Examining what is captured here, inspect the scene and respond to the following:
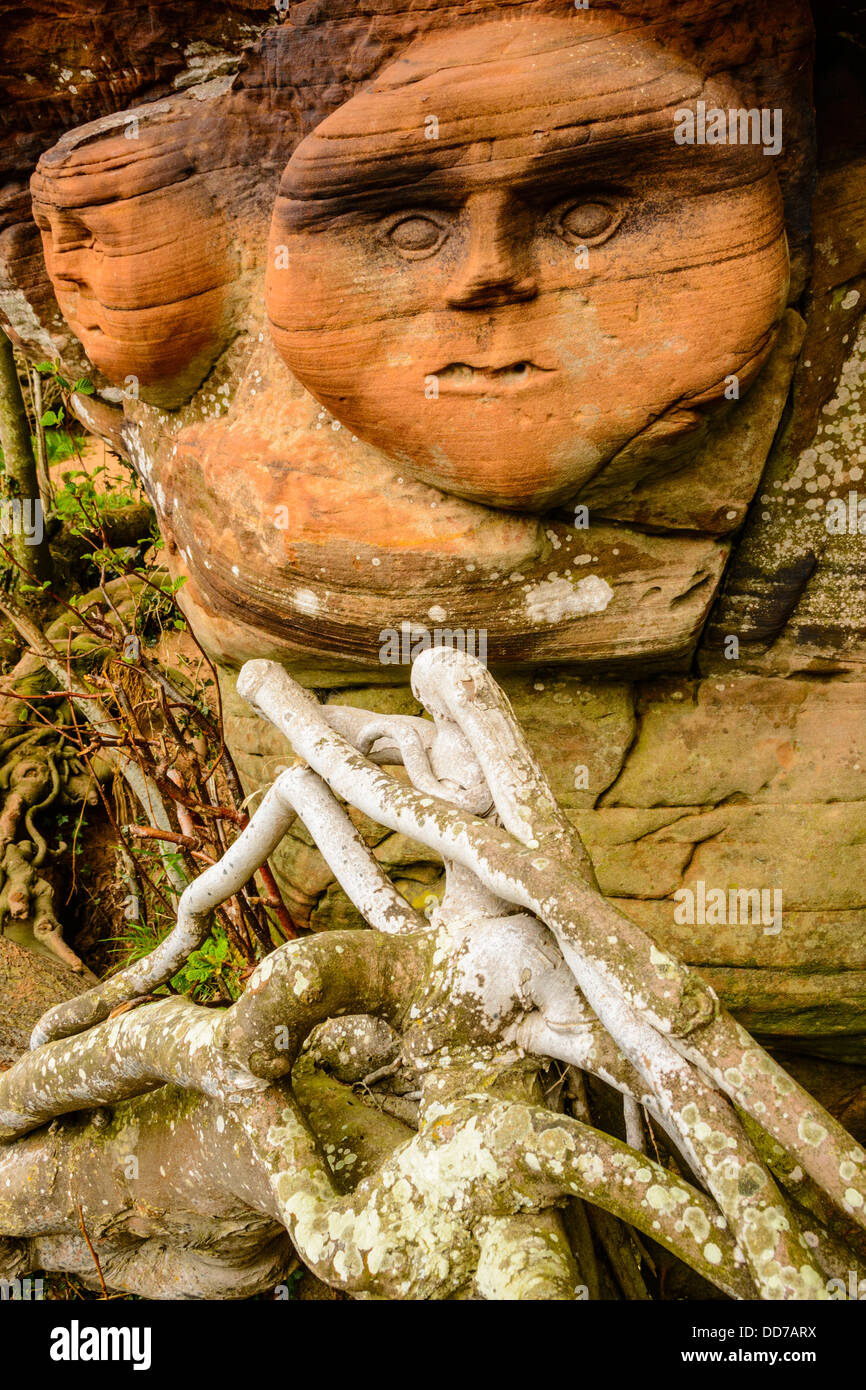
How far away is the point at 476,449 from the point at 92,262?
155 centimetres

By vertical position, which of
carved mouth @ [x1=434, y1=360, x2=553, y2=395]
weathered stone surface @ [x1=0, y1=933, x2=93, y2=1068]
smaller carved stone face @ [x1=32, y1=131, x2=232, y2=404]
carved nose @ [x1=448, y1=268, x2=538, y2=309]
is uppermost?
smaller carved stone face @ [x1=32, y1=131, x2=232, y2=404]

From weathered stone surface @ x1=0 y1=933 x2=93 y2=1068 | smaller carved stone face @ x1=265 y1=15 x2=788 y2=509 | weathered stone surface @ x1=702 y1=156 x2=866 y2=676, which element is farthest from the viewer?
weathered stone surface @ x1=0 y1=933 x2=93 y2=1068

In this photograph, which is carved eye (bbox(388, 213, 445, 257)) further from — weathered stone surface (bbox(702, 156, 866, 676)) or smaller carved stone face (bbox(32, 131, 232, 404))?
weathered stone surface (bbox(702, 156, 866, 676))

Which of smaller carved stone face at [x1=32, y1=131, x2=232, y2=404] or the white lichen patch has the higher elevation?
smaller carved stone face at [x1=32, y1=131, x2=232, y2=404]

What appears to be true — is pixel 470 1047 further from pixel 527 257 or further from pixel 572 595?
pixel 527 257

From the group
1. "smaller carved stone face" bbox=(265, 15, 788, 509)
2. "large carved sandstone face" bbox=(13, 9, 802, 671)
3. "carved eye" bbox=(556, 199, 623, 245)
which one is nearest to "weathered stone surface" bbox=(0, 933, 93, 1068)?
"large carved sandstone face" bbox=(13, 9, 802, 671)

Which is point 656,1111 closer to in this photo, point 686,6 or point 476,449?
point 476,449

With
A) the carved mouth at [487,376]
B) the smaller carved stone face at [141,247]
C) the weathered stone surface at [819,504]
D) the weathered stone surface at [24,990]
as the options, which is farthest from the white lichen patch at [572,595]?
the weathered stone surface at [24,990]

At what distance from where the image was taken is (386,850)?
12.9 feet

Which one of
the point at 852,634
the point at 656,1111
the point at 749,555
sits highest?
the point at 749,555

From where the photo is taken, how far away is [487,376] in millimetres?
3092

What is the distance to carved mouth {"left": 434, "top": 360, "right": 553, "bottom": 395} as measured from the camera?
121 inches

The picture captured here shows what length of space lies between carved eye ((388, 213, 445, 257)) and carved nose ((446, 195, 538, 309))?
A: 0.12 metres

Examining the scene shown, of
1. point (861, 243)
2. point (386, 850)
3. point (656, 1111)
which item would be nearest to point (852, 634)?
point (861, 243)
